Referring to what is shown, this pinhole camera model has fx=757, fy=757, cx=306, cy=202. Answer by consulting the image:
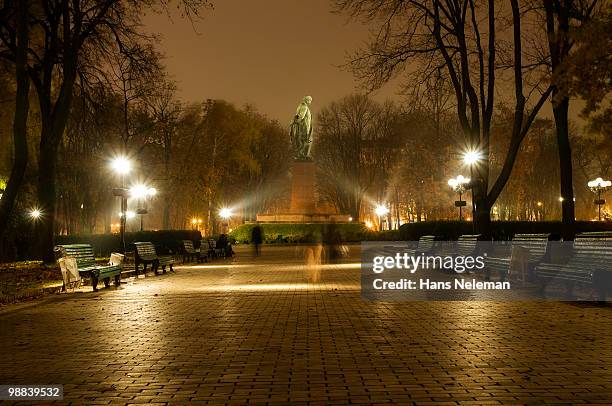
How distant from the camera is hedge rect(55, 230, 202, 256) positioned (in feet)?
129

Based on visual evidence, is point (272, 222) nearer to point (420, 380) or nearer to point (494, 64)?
point (494, 64)

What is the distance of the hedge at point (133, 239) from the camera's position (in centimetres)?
3938

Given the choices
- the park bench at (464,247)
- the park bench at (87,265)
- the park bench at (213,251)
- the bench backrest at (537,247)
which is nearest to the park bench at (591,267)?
the bench backrest at (537,247)

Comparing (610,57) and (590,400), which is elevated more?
(610,57)

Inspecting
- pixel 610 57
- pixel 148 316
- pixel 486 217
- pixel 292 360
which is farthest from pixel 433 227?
pixel 292 360

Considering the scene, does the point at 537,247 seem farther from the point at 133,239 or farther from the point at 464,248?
the point at 133,239

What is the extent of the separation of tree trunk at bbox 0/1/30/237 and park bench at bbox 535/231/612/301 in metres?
13.9

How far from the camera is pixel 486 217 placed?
82.7 ft

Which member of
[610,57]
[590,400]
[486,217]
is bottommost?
[590,400]

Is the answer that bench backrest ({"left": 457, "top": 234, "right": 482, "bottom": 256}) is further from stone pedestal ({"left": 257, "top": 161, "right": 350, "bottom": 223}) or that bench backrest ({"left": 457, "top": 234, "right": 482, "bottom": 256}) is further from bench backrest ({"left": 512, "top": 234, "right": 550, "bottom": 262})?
stone pedestal ({"left": 257, "top": 161, "right": 350, "bottom": 223})

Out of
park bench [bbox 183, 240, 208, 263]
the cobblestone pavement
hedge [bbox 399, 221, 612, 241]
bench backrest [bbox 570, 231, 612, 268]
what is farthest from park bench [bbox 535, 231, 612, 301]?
hedge [bbox 399, 221, 612, 241]

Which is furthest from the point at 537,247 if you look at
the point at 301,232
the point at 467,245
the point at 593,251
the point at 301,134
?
the point at 301,134

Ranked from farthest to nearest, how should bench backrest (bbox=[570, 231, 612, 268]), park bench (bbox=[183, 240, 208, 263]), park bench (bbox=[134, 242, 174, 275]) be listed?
1. park bench (bbox=[183, 240, 208, 263])
2. park bench (bbox=[134, 242, 174, 275])
3. bench backrest (bbox=[570, 231, 612, 268])

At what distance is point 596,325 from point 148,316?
21.9ft
